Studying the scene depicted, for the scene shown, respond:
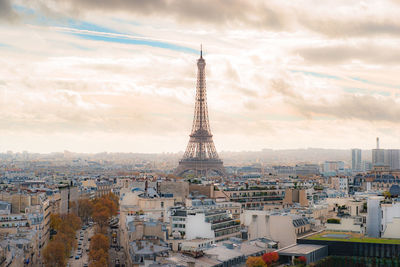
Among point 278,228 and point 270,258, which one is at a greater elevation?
point 278,228

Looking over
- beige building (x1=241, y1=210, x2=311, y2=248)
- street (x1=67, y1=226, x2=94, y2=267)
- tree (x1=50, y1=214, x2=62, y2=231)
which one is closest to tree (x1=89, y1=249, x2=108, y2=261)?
street (x1=67, y1=226, x2=94, y2=267)

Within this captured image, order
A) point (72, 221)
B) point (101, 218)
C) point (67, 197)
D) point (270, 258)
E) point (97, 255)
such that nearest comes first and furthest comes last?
point (270, 258), point (97, 255), point (72, 221), point (101, 218), point (67, 197)

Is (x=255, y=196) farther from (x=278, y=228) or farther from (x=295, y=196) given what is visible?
(x=278, y=228)

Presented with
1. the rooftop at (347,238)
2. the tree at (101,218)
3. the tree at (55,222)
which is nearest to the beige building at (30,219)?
the tree at (55,222)

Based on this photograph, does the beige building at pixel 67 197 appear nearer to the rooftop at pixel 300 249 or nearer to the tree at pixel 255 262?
the rooftop at pixel 300 249

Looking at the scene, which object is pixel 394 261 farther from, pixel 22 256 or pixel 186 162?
pixel 186 162

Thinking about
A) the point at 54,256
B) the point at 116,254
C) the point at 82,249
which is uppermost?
the point at 54,256

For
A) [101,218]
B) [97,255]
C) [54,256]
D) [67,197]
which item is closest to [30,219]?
[54,256]
